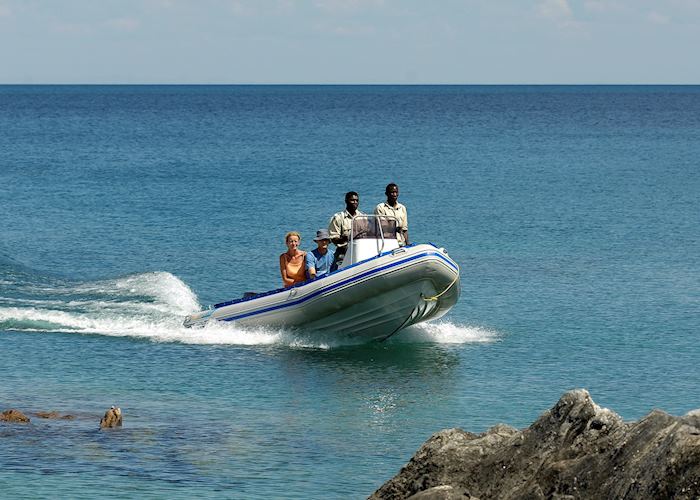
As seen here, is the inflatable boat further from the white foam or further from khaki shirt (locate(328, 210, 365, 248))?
the white foam

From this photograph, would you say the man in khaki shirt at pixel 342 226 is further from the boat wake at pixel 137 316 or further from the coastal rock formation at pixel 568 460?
the coastal rock formation at pixel 568 460

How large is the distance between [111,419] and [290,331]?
5.60 metres

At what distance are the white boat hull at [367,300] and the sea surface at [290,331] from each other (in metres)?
0.35

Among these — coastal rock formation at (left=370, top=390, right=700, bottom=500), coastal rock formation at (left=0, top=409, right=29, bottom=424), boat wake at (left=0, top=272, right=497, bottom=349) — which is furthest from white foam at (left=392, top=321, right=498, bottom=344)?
coastal rock formation at (left=370, top=390, right=700, bottom=500)

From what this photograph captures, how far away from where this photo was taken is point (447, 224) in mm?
36781

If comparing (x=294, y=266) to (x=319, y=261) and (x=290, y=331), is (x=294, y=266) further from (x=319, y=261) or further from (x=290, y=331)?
(x=290, y=331)

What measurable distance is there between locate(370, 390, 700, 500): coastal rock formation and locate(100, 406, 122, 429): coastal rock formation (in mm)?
5209

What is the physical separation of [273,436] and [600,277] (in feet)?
46.3

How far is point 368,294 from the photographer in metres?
19.4

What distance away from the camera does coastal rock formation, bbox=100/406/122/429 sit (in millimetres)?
15086

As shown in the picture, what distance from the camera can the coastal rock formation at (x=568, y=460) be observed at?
28.2 ft

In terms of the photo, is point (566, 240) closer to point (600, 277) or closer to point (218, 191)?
point (600, 277)

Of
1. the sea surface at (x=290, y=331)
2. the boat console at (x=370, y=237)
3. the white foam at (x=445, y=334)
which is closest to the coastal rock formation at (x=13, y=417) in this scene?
the sea surface at (x=290, y=331)

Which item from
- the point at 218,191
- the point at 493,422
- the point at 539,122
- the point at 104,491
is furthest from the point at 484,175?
the point at 539,122
